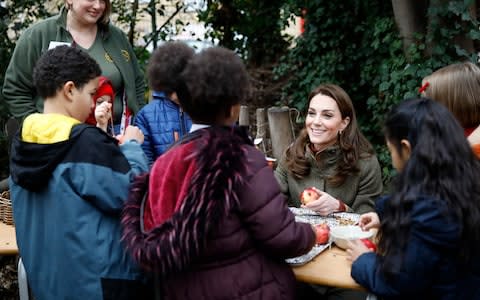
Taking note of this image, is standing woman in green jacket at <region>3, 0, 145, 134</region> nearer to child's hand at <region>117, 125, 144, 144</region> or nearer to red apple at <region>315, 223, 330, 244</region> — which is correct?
child's hand at <region>117, 125, 144, 144</region>

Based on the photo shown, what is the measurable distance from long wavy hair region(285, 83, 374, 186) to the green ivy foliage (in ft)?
5.06

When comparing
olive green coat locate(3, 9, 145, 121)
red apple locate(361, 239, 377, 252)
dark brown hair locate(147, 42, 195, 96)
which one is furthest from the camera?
olive green coat locate(3, 9, 145, 121)

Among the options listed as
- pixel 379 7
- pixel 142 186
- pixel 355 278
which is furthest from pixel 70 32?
pixel 379 7

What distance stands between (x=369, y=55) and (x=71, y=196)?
4171mm

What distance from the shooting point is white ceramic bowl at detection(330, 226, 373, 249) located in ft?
7.89

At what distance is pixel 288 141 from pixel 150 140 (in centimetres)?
191

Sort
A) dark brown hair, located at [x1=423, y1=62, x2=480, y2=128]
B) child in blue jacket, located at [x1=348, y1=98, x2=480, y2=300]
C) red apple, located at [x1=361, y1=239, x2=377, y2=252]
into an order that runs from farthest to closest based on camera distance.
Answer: dark brown hair, located at [x1=423, y1=62, x2=480, y2=128] < red apple, located at [x1=361, y1=239, x2=377, y2=252] < child in blue jacket, located at [x1=348, y1=98, x2=480, y2=300]

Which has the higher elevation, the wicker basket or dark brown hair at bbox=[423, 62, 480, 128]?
dark brown hair at bbox=[423, 62, 480, 128]

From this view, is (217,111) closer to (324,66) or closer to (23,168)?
(23,168)

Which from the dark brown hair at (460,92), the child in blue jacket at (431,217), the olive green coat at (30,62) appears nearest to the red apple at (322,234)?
the child in blue jacket at (431,217)

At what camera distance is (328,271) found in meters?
2.22

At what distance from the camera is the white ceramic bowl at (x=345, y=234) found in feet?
7.89

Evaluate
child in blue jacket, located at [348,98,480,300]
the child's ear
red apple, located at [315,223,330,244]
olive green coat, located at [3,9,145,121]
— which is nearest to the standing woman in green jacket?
olive green coat, located at [3,9,145,121]

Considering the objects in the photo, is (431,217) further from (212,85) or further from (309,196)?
(309,196)
